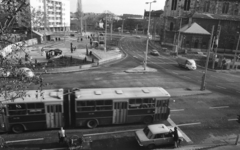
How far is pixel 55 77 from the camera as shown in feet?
100

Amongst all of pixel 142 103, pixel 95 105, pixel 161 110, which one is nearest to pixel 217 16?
pixel 161 110

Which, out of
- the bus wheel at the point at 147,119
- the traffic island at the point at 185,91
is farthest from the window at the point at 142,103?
the traffic island at the point at 185,91

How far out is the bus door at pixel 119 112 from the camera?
1550 cm

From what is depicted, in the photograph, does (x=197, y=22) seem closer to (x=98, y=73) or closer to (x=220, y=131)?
(x=98, y=73)

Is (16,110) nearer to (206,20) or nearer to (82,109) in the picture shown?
(82,109)

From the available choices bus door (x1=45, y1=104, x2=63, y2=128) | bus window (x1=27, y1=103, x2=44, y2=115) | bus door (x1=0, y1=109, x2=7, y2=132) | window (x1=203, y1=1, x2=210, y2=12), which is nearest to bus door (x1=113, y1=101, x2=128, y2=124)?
bus door (x1=45, y1=104, x2=63, y2=128)

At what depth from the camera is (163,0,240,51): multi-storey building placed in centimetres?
7006

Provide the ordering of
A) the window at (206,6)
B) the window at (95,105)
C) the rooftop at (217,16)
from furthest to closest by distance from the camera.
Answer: the window at (206,6)
the rooftop at (217,16)
the window at (95,105)

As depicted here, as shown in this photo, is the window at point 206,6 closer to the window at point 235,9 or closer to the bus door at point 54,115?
the window at point 235,9

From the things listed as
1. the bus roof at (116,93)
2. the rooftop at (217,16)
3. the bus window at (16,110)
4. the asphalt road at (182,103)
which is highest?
the rooftop at (217,16)

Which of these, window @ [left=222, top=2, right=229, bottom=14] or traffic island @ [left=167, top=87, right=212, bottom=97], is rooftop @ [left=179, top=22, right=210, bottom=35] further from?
traffic island @ [left=167, top=87, right=212, bottom=97]

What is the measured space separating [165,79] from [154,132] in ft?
65.6

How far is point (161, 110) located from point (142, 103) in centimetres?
200

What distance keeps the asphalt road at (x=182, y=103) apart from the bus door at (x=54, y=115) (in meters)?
0.75
